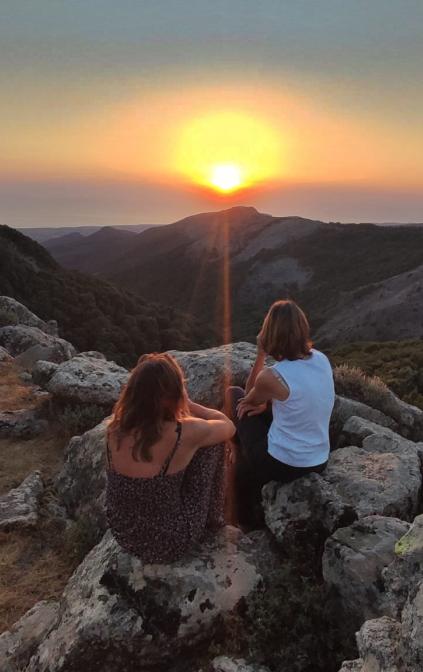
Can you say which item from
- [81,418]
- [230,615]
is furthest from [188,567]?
[81,418]

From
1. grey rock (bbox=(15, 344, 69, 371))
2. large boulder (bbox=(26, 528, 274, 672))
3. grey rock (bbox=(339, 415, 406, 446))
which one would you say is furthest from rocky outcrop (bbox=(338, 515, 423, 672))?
grey rock (bbox=(15, 344, 69, 371))

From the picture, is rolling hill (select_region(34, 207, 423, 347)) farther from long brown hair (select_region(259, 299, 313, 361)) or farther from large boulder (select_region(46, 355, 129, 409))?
long brown hair (select_region(259, 299, 313, 361))

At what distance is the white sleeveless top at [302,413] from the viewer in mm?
4913

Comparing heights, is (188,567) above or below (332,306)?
above

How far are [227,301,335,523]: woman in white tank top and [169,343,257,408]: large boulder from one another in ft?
7.66

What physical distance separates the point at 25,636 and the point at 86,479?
2.24 meters

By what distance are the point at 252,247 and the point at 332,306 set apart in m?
50.8

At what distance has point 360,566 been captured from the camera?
4.15m

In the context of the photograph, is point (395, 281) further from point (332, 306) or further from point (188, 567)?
point (188, 567)

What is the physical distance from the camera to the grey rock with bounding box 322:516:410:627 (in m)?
4.04

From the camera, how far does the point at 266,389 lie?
198 inches

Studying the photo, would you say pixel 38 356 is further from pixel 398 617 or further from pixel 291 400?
pixel 398 617

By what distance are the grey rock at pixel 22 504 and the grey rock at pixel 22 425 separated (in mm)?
1733

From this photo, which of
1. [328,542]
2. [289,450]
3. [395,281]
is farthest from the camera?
[395,281]
